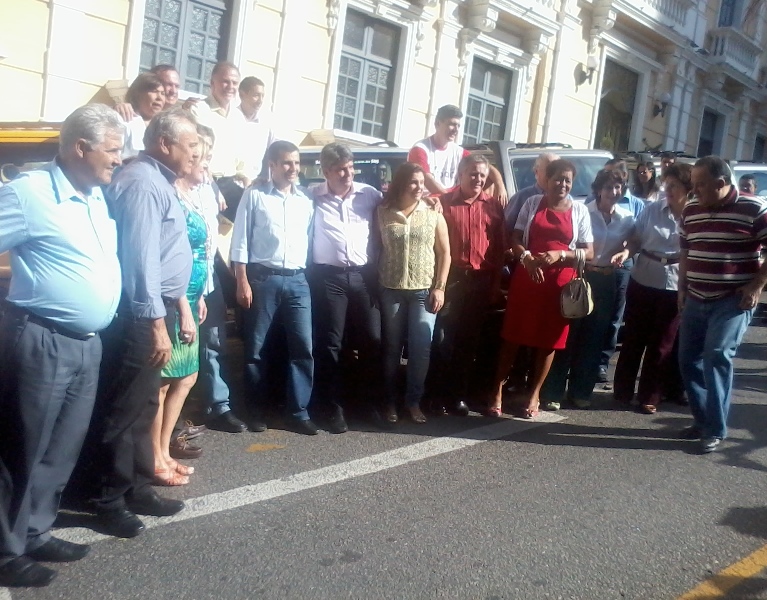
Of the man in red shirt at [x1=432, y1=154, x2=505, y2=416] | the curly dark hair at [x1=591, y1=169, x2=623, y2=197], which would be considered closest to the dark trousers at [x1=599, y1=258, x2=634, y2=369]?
the curly dark hair at [x1=591, y1=169, x2=623, y2=197]

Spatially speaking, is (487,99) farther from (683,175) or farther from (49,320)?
(49,320)

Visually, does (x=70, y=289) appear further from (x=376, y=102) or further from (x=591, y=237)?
(x=376, y=102)

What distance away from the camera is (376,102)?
553 inches

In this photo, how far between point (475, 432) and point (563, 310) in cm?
104

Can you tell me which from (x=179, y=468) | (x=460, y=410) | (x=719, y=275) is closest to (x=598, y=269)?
(x=719, y=275)

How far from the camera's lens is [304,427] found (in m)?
5.50

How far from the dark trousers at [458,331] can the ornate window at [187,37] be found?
6.64 meters

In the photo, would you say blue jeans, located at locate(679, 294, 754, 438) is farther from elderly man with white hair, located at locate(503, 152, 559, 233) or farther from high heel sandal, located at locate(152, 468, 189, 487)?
high heel sandal, located at locate(152, 468, 189, 487)

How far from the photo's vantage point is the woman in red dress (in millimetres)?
5980

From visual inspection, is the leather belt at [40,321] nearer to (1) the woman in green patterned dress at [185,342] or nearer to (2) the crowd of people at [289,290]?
(2) the crowd of people at [289,290]

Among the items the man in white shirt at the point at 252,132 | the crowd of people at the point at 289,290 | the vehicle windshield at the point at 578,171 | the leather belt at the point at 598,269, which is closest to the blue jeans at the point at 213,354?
the crowd of people at the point at 289,290

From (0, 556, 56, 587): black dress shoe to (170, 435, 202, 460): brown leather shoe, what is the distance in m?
1.55

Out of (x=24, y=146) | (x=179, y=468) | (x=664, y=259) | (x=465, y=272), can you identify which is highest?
(x=24, y=146)

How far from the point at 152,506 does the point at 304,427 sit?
156 centimetres
